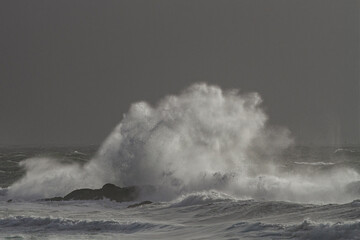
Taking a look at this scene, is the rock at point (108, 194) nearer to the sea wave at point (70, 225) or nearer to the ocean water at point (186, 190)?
the ocean water at point (186, 190)

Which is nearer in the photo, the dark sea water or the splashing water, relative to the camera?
the dark sea water

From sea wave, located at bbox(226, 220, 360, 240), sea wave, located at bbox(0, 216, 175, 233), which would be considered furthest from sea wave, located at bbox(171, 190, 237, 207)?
sea wave, located at bbox(226, 220, 360, 240)

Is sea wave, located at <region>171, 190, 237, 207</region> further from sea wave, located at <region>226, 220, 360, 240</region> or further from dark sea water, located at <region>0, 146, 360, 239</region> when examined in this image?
sea wave, located at <region>226, 220, 360, 240</region>

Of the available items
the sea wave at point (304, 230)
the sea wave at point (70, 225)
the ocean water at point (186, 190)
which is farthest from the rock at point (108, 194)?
the sea wave at point (304, 230)

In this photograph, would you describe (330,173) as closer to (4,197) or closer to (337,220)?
(337,220)

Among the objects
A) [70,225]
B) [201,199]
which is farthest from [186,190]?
[70,225]

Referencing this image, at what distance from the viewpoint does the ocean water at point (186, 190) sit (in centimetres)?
1620

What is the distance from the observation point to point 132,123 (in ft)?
119

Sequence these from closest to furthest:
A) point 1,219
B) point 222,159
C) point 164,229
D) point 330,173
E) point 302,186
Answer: point 164,229, point 1,219, point 302,186, point 330,173, point 222,159

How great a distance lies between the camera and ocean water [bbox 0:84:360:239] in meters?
16.2

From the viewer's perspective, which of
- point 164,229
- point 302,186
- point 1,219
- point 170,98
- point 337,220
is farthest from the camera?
point 170,98

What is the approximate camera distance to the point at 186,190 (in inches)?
1046

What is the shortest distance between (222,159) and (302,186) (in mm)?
10194

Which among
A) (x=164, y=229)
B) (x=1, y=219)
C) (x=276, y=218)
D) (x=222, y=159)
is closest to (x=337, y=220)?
(x=276, y=218)
